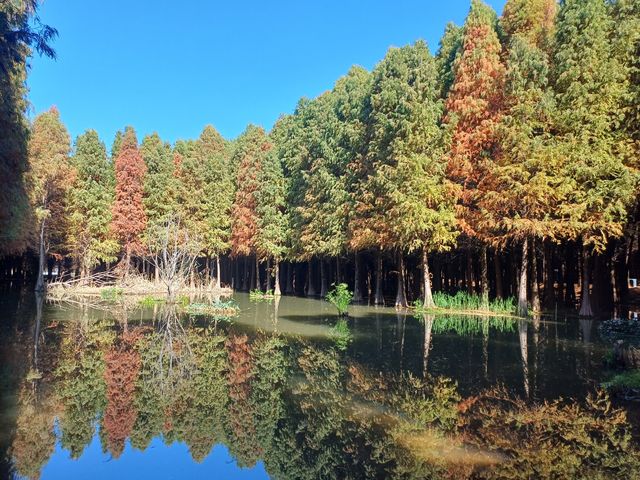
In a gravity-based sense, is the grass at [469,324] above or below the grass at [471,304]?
below

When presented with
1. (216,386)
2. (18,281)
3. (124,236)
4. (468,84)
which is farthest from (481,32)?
(18,281)

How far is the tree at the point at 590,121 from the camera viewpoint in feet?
57.6

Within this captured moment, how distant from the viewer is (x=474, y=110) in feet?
69.4

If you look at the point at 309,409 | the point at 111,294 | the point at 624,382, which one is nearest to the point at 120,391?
the point at 309,409

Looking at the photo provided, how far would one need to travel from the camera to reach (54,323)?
16.9 metres

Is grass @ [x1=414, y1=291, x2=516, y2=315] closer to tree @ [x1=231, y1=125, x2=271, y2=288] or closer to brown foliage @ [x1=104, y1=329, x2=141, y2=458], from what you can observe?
brown foliage @ [x1=104, y1=329, x2=141, y2=458]

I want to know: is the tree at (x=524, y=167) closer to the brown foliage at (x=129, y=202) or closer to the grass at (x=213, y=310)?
the grass at (x=213, y=310)

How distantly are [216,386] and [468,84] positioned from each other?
17.9m

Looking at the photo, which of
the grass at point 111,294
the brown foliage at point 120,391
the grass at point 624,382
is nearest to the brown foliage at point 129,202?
the grass at point 111,294

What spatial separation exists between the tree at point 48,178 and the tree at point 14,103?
9165 mm

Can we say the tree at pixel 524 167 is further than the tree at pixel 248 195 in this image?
No

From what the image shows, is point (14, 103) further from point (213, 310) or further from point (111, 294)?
point (111, 294)

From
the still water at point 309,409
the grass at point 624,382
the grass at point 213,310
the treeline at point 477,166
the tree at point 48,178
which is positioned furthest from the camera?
the tree at point 48,178

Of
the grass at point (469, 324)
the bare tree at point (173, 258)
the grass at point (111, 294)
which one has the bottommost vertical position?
the grass at point (469, 324)
